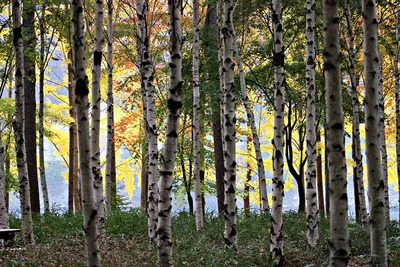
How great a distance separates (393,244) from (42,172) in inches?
457

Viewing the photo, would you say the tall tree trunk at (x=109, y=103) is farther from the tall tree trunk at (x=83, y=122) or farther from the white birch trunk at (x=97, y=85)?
the tall tree trunk at (x=83, y=122)

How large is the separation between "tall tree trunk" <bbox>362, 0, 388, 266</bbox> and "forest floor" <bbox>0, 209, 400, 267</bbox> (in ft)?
2.89

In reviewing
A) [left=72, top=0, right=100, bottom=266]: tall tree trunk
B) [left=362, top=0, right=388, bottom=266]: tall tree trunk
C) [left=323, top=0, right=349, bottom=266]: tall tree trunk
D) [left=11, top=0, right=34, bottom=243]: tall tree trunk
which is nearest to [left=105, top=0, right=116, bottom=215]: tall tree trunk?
[left=11, top=0, right=34, bottom=243]: tall tree trunk

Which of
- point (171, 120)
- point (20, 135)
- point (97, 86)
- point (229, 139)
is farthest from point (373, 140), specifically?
point (20, 135)

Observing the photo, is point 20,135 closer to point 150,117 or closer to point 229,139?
point 150,117

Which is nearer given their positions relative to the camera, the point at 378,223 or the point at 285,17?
the point at 378,223

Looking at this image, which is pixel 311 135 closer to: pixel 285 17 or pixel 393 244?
pixel 393 244

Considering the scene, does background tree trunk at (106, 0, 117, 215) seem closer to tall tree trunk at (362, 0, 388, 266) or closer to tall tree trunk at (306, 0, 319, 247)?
tall tree trunk at (306, 0, 319, 247)

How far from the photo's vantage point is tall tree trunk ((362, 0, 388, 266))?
16.4 ft

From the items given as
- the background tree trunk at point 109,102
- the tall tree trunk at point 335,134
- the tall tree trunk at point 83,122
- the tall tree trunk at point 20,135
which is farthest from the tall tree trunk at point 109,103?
the tall tree trunk at point 335,134

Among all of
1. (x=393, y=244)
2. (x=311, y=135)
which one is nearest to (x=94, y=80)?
(x=311, y=135)

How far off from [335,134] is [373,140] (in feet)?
3.90

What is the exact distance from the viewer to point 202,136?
20.3 metres

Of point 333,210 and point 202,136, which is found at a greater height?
point 202,136
